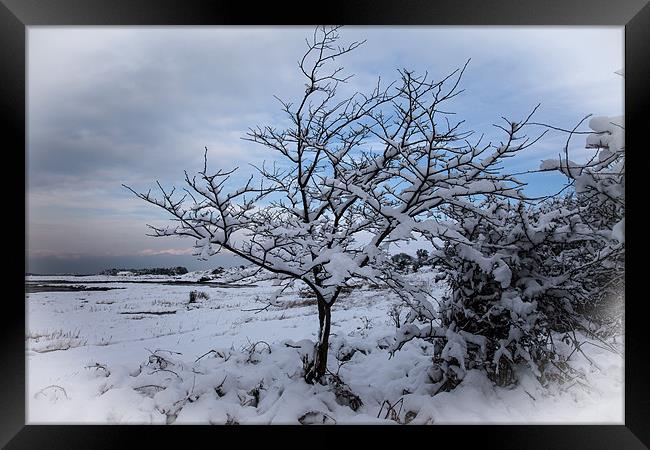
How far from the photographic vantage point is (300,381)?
2088 millimetres

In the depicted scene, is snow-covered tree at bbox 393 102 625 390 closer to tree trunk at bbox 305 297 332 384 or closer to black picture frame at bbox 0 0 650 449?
black picture frame at bbox 0 0 650 449

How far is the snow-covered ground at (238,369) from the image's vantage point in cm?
193

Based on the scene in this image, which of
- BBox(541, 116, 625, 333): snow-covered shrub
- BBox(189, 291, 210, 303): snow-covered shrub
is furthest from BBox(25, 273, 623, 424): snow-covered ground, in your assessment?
BBox(541, 116, 625, 333): snow-covered shrub

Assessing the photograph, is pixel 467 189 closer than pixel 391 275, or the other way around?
pixel 467 189

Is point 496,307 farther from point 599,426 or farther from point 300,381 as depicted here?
point 300,381

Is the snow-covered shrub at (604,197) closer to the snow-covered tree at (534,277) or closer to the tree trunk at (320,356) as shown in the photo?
the snow-covered tree at (534,277)

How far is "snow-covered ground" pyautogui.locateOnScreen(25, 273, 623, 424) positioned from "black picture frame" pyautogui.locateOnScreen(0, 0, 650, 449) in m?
0.16
